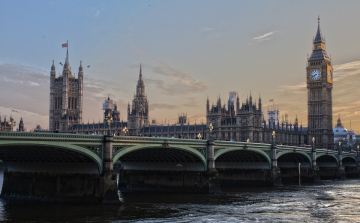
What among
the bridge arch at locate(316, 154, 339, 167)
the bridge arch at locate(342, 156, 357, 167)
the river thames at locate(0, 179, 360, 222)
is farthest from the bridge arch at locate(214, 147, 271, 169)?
the bridge arch at locate(342, 156, 357, 167)

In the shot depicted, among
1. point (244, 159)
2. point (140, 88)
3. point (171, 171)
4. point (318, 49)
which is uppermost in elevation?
point (318, 49)

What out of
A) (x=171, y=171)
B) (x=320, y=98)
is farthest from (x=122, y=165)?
(x=320, y=98)

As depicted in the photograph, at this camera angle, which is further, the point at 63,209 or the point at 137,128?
the point at 137,128

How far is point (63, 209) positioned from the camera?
5072 centimetres

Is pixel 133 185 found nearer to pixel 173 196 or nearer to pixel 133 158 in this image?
pixel 133 158

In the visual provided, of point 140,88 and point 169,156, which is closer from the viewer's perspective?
point 169,156

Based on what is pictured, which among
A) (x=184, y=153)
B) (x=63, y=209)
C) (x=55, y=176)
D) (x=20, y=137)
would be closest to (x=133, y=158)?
(x=184, y=153)

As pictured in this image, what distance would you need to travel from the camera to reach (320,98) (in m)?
180

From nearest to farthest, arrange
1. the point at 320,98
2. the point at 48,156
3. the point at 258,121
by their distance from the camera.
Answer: the point at 48,156 → the point at 258,121 → the point at 320,98

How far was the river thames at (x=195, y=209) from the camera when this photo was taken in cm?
4669

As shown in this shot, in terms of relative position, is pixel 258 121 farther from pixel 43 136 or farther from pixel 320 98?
pixel 43 136

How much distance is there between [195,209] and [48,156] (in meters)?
16.6

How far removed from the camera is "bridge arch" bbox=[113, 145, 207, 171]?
6506 centimetres

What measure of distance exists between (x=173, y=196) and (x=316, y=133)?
124131 mm
